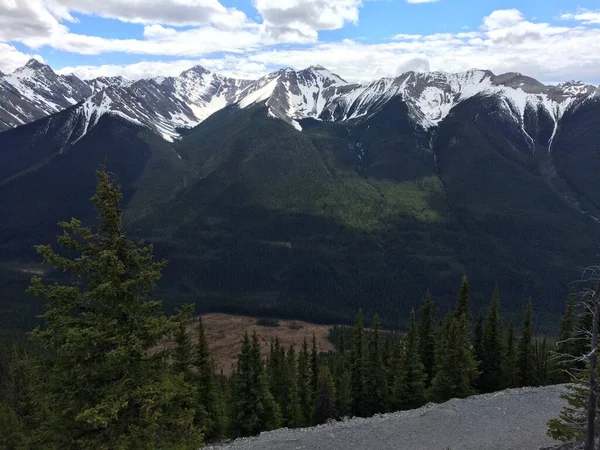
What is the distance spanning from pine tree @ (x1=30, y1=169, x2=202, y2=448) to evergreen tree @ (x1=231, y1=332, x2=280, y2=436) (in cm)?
3010

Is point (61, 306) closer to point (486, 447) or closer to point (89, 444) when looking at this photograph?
point (89, 444)

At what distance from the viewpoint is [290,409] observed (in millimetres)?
53844

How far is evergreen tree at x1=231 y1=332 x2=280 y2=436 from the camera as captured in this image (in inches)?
1687

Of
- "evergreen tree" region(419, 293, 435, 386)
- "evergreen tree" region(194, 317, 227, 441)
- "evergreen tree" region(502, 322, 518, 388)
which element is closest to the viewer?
"evergreen tree" region(194, 317, 227, 441)

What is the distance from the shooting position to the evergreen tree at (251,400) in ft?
141

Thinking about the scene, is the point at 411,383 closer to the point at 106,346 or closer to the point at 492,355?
the point at 492,355

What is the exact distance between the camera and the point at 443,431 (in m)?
29.0

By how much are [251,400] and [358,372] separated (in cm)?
1698

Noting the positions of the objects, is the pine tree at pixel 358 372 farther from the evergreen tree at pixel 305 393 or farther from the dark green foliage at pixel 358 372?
the evergreen tree at pixel 305 393

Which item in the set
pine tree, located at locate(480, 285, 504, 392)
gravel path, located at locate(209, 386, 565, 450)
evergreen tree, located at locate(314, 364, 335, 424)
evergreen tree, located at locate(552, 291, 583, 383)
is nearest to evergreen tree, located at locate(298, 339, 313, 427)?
evergreen tree, located at locate(314, 364, 335, 424)

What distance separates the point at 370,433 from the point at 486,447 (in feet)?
23.9

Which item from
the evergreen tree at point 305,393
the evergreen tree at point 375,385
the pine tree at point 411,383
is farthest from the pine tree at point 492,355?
the evergreen tree at point 305,393

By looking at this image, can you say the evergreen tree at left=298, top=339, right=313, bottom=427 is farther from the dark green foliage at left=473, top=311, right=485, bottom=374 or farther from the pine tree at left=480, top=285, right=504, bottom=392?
the dark green foliage at left=473, top=311, right=485, bottom=374

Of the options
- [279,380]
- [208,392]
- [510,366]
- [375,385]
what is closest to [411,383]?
[375,385]
